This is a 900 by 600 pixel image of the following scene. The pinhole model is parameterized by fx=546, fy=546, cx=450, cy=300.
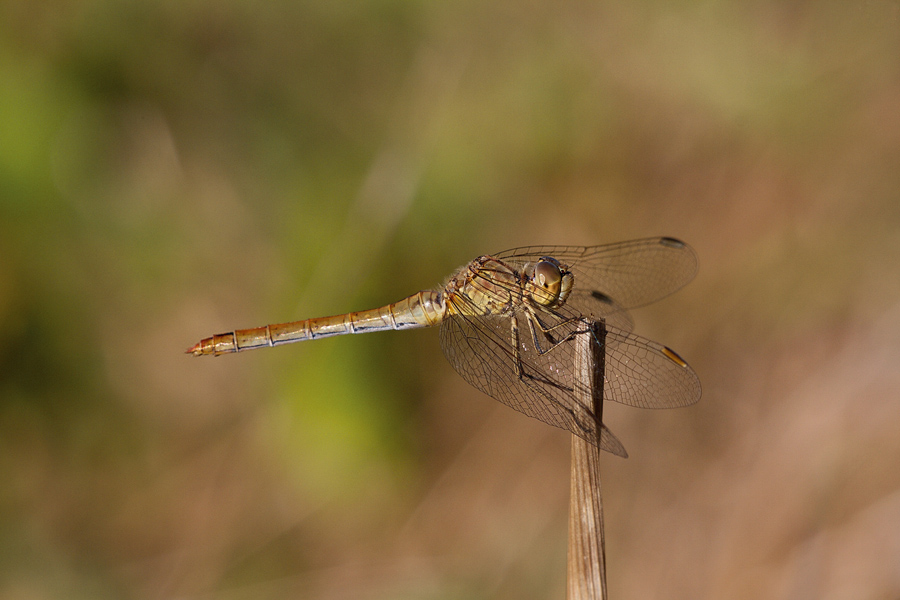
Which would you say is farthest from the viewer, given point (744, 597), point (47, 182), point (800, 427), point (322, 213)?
point (322, 213)

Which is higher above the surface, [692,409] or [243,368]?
[243,368]

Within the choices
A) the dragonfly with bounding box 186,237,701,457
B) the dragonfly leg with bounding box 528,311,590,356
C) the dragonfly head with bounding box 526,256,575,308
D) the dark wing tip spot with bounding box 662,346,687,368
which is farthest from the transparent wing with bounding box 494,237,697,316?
the dark wing tip spot with bounding box 662,346,687,368

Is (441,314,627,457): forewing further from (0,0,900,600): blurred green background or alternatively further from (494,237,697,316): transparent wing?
(0,0,900,600): blurred green background

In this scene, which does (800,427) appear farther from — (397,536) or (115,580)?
(115,580)

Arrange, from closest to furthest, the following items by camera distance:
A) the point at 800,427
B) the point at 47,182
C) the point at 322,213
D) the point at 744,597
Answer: the point at 744,597 → the point at 800,427 → the point at 47,182 → the point at 322,213

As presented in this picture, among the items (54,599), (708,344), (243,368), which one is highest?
(243,368)

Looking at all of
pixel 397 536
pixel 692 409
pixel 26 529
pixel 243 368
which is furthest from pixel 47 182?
pixel 692 409

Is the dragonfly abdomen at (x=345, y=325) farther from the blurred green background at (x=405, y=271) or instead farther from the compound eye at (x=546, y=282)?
the compound eye at (x=546, y=282)
